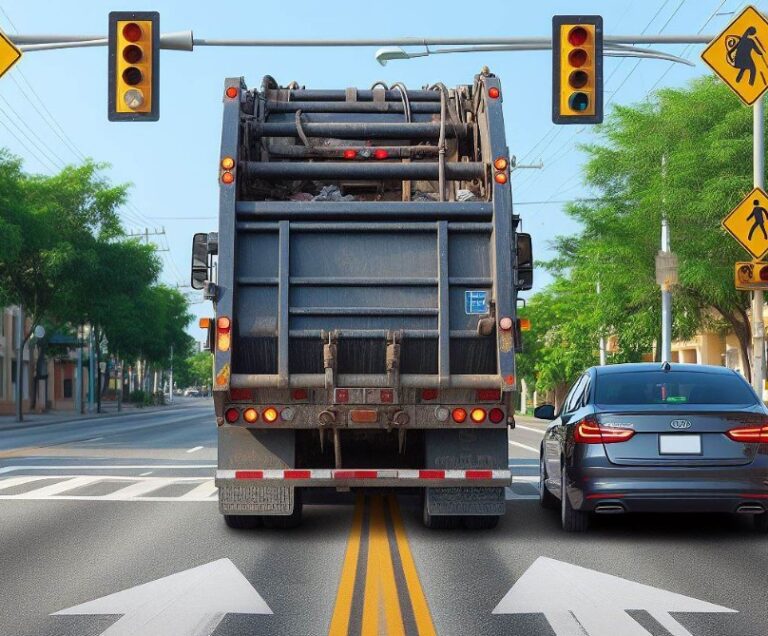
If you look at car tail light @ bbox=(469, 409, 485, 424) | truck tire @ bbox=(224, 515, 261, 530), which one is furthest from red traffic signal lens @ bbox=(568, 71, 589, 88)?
truck tire @ bbox=(224, 515, 261, 530)

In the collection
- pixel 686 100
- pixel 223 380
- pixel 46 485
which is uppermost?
pixel 686 100

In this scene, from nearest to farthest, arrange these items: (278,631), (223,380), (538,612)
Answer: (278,631) → (538,612) → (223,380)

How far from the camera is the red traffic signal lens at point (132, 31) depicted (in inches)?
593

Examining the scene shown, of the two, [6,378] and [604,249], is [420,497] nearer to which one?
[604,249]

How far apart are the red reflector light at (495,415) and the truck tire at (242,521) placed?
7.81 ft

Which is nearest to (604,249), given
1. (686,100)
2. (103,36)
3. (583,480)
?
(686,100)

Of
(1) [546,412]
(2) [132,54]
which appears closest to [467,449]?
(1) [546,412]

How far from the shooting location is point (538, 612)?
7379 mm

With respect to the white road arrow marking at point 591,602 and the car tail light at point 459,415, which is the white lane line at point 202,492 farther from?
the white road arrow marking at point 591,602

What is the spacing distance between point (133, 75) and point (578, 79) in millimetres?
5473

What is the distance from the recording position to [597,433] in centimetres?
1052

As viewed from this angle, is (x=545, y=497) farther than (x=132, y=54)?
No

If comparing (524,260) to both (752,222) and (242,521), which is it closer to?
(242,521)

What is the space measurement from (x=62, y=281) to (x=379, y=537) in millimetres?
44303
